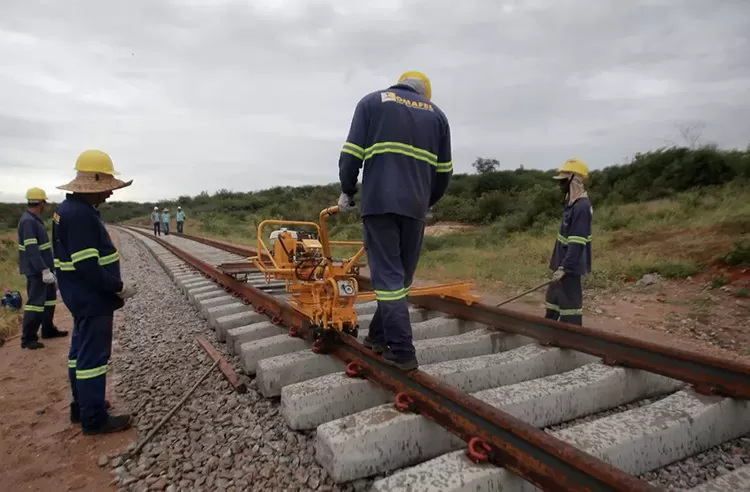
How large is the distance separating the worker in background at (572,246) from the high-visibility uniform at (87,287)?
146 inches

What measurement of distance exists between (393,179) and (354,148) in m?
0.33

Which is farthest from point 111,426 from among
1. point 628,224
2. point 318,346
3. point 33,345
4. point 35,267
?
point 628,224

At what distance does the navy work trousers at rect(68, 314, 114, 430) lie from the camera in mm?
3201

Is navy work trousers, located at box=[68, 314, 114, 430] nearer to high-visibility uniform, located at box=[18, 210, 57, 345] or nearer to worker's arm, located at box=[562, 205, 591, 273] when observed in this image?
high-visibility uniform, located at box=[18, 210, 57, 345]

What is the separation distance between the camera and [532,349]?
363cm

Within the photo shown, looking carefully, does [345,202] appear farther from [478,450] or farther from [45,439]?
[45,439]

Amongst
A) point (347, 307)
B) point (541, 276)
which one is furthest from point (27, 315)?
point (541, 276)

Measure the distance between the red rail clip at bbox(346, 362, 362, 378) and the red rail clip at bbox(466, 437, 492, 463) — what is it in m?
1.03

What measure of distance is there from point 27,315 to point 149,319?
131 centimetres

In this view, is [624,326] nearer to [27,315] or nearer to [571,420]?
[571,420]

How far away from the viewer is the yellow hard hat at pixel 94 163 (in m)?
3.35

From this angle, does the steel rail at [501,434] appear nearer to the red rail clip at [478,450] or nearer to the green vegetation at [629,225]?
the red rail clip at [478,450]

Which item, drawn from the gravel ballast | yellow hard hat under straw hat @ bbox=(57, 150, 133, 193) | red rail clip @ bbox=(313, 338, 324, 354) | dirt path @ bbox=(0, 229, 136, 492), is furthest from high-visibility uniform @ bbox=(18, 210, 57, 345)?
red rail clip @ bbox=(313, 338, 324, 354)

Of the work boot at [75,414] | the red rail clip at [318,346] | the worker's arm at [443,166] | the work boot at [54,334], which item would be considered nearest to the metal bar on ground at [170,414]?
the work boot at [75,414]
